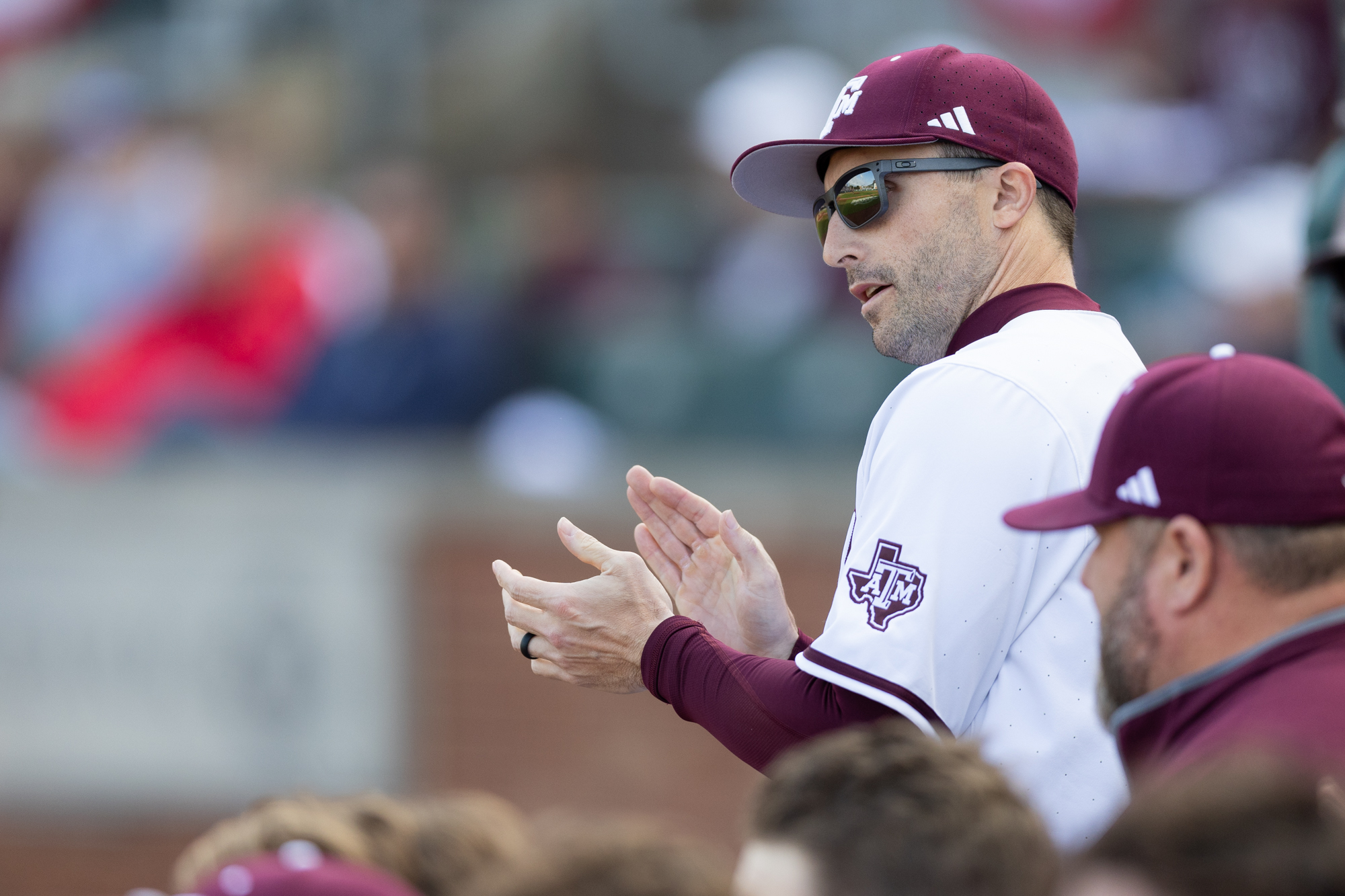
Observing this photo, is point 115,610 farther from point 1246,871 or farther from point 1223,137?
point 1246,871

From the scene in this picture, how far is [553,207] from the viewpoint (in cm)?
821

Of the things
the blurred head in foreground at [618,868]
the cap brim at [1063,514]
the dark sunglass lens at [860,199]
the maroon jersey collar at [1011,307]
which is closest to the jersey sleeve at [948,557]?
the cap brim at [1063,514]

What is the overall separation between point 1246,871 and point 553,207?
7.08 metres

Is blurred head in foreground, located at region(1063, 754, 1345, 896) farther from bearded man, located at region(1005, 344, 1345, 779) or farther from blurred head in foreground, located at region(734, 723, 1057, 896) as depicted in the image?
bearded man, located at region(1005, 344, 1345, 779)

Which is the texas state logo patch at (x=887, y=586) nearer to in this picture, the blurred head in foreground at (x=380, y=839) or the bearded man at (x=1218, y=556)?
the bearded man at (x=1218, y=556)

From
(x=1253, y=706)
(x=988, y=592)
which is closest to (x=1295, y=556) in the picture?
(x=1253, y=706)

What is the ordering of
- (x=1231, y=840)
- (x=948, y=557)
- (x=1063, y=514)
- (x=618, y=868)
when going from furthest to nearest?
(x=948, y=557) → (x=1063, y=514) → (x=618, y=868) → (x=1231, y=840)

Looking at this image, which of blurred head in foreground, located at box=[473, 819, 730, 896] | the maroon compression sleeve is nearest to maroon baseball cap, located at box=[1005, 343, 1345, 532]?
the maroon compression sleeve

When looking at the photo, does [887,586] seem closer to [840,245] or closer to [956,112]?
[840,245]

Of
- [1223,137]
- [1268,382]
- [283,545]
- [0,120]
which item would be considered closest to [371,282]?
[283,545]

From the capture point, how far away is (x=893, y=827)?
1.67m

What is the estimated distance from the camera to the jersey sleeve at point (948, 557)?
93.4 inches

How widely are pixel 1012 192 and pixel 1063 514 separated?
83cm

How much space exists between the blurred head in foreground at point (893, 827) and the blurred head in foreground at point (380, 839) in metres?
0.99
